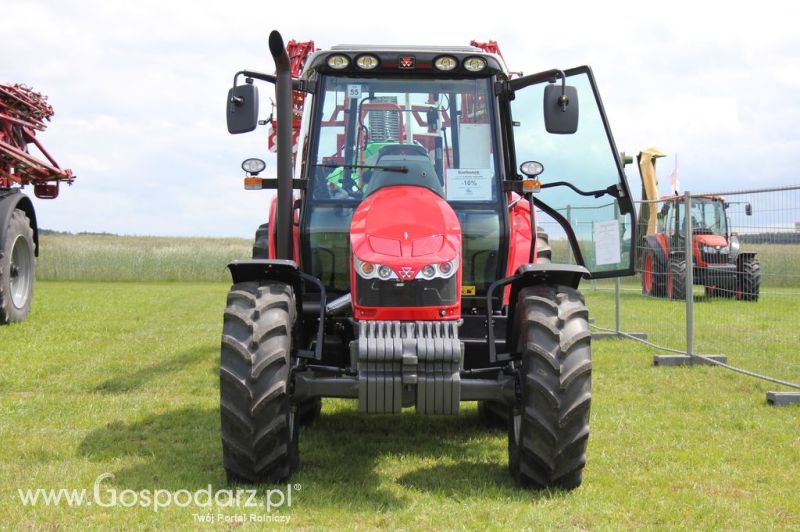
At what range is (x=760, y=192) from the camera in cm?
838

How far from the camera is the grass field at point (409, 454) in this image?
14.4ft

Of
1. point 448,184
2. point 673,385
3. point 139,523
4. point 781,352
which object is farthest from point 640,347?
point 139,523

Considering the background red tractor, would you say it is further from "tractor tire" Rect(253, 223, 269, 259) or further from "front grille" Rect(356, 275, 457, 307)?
"front grille" Rect(356, 275, 457, 307)

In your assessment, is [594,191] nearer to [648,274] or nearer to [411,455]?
[411,455]

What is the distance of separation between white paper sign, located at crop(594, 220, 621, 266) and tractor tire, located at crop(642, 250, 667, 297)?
5.06 ft

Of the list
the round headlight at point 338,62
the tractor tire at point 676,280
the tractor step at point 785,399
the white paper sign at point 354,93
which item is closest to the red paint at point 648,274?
the tractor tire at point 676,280

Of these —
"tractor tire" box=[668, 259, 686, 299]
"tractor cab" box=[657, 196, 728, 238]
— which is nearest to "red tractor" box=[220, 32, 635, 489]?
"tractor tire" box=[668, 259, 686, 299]

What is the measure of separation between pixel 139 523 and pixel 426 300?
183 centimetres

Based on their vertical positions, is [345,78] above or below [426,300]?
above

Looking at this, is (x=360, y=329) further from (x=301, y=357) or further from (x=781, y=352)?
(x=781, y=352)

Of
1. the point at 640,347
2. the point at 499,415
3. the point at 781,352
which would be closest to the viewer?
the point at 499,415

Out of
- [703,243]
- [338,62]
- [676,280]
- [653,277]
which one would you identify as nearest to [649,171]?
[703,243]

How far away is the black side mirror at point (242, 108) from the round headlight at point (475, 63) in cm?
138

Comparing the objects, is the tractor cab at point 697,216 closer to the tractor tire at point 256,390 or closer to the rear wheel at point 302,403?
the rear wheel at point 302,403
